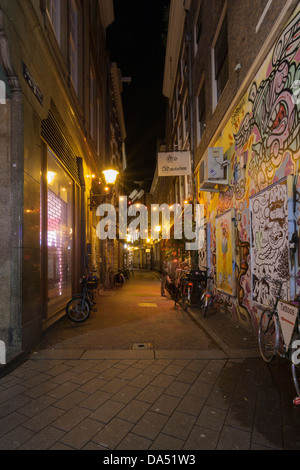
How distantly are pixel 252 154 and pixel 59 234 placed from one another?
18.7 feet

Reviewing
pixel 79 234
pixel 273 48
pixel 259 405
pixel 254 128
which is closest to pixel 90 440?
pixel 259 405

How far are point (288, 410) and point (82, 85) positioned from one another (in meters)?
11.9

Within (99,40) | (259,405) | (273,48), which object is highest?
(99,40)

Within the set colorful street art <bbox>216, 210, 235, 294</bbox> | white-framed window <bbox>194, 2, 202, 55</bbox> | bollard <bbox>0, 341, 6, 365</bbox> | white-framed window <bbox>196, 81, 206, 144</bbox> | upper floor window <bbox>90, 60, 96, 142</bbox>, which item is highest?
white-framed window <bbox>194, 2, 202, 55</bbox>

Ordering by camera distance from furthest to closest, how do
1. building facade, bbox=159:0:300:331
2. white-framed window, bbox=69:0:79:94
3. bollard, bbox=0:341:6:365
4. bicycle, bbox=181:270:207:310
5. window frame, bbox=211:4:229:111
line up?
1. white-framed window, bbox=69:0:79:94
2. bicycle, bbox=181:270:207:310
3. window frame, bbox=211:4:229:111
4. building facade, bbox=159:0:300:331
5. bollard, bbox=0:341:6:365

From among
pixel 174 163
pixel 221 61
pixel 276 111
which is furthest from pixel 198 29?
pixel 276 111

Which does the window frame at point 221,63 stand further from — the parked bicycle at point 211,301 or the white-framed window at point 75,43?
the parked bicycle at point 211,301

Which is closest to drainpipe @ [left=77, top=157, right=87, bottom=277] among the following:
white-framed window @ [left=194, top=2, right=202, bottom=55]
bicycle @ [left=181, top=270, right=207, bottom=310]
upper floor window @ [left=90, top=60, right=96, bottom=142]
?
bicycle @ [left=181, top=270, right=207, bottom=310]

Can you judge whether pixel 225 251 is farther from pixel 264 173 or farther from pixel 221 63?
pixel 221 63

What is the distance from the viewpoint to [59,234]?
346 inches

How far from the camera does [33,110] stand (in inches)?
223

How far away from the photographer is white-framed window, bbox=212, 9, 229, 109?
906 centimetres

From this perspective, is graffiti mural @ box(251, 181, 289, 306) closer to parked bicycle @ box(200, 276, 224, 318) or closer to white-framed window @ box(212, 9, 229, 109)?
parked bicycle @ box(200, 276, 224, 318)
